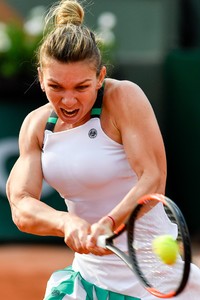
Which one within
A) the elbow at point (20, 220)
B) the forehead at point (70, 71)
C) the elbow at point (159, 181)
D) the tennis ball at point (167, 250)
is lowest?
the elbow at point (20, 220)

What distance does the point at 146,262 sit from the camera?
419 centimetres

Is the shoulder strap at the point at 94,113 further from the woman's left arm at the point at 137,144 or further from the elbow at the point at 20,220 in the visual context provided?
the elbow at the point at 20,220

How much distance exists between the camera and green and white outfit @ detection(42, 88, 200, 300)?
4.21m

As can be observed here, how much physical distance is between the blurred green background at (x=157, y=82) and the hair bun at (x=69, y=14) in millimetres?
4953

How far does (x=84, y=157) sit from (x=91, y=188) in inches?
5.6

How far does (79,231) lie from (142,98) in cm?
68

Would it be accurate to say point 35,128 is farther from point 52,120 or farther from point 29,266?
point 29,266

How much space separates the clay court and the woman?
386 centimetres

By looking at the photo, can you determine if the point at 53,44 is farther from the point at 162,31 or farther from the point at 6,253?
the point at 162,31

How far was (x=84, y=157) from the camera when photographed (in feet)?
13.8

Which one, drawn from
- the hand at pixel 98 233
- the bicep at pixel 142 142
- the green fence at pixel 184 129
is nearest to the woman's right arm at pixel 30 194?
the hand at pixel 98 233

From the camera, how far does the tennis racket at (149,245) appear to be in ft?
12.8

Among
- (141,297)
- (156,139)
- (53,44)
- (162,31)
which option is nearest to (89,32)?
(53,44)

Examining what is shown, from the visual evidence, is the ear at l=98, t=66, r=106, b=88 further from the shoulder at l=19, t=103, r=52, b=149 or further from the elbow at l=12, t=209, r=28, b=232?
the elbow at l=12, t=209, r=28, b=232
